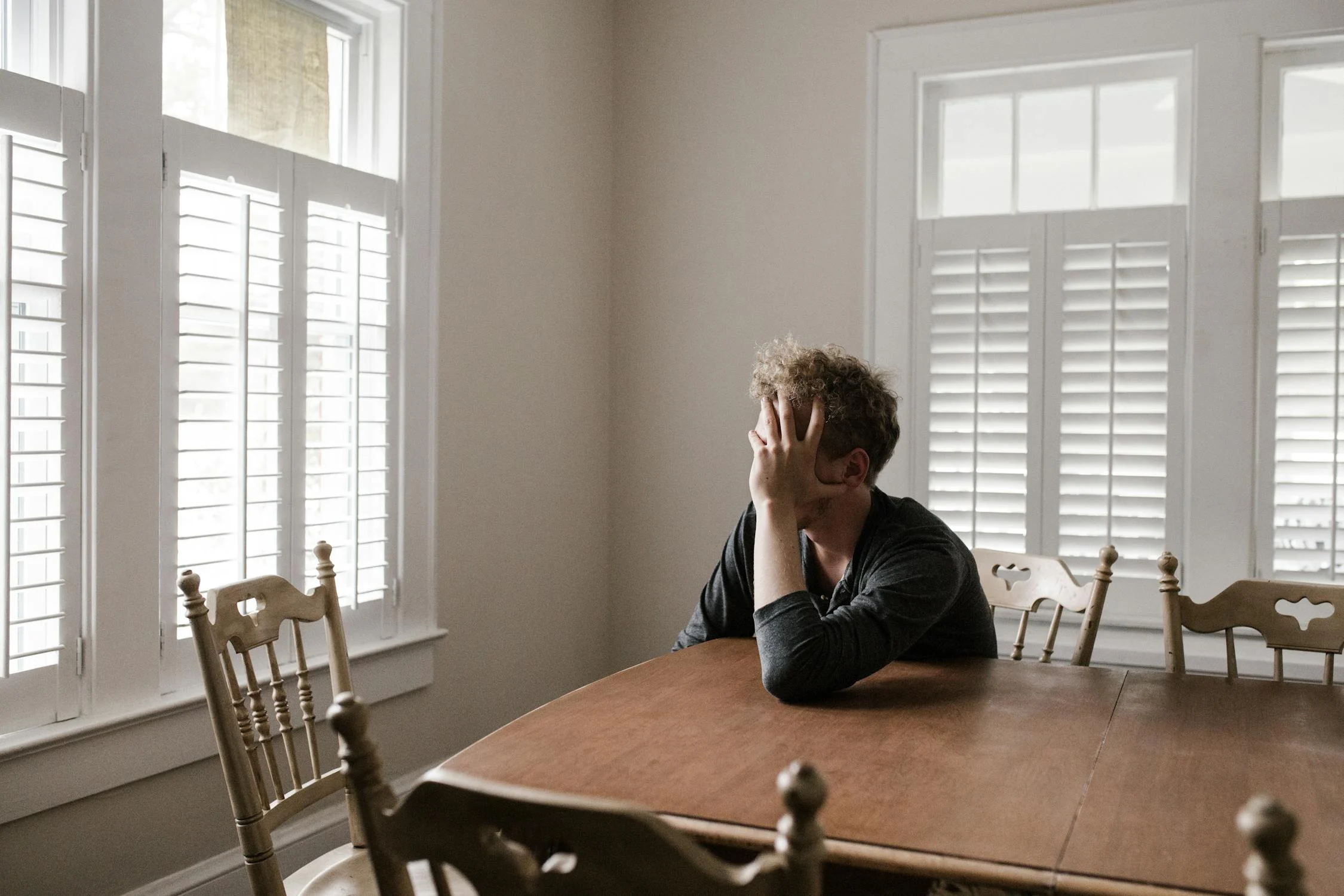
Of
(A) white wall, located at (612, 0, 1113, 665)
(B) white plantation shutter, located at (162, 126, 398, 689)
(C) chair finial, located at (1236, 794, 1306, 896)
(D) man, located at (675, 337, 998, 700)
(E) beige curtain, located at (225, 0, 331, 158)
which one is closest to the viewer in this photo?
(C) chair finial, located at (1236, 794, 1306, 896)

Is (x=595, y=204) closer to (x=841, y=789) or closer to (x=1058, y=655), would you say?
(x=1058, y=655)

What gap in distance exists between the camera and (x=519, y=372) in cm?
315

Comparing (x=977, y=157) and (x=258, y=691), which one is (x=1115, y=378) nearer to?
(x=977, y=157)

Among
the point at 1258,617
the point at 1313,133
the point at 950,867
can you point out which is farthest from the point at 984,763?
the point at 1313,133

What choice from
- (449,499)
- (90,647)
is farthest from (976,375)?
(90,647)

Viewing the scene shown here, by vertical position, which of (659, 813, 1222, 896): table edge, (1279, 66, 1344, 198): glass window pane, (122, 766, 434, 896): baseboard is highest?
(1279, 66, 1344, 198): glass window pane

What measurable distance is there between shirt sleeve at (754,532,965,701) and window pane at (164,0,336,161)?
1.60m

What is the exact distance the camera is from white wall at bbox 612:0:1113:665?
333 centimetres

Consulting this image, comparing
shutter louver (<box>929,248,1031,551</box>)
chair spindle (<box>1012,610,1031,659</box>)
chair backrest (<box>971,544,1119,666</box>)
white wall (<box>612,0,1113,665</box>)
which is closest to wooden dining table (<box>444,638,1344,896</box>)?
chair backrest (<box>971,544,1119,666</box>)

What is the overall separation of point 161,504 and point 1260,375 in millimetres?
2807

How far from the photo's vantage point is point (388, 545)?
2641 millimetres

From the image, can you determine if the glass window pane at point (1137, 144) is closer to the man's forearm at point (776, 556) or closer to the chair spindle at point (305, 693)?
the man's forearm at point (776, 556)

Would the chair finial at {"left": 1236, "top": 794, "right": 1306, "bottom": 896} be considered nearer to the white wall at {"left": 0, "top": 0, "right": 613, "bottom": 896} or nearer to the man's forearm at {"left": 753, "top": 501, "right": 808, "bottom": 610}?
the man's forearm at {"left": 753, "top": 501, "right": 808, "bottom": 610}

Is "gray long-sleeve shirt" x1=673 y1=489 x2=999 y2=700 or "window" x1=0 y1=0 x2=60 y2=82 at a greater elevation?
"window" x1=0 y1=0 x2=60 y2=82
